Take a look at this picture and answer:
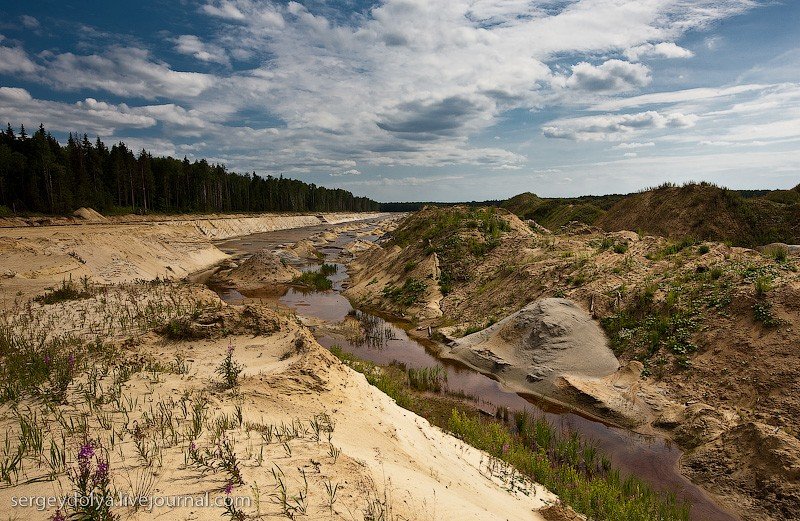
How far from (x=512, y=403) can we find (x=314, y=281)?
2021 cm

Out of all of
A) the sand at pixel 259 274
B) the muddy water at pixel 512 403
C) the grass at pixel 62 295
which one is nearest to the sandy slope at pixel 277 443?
the muddy water at pixel 512 403

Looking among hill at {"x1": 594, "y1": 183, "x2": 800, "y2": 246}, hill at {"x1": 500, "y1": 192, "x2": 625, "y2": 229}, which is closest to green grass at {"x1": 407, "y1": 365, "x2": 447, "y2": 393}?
hill at {"x1": 594, "y1": 183, "x2": 800, "y2": 246}

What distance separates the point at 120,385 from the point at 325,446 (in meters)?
4.23

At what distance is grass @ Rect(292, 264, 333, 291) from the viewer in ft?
92.3

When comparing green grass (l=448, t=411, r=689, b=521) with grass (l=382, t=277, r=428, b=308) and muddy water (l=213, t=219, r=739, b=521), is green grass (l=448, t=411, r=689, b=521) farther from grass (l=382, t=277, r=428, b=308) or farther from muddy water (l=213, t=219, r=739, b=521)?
grass (l=382, t=277, r=428, b=308)

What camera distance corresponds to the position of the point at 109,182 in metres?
70.8

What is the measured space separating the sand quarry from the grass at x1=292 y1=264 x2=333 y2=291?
1551 centimetres

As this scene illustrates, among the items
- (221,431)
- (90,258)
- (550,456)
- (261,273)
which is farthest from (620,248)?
(90,258)

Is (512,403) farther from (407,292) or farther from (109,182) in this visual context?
(109,182)

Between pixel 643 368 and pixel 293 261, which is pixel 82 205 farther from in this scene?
pixel 643 368

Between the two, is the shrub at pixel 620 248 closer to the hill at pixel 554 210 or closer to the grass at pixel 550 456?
the grass at pixel 550 456

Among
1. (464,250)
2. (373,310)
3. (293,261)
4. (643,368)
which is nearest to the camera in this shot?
(643,368)

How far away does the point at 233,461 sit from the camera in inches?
185

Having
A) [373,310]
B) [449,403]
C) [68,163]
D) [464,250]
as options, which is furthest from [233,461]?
[68,163]
